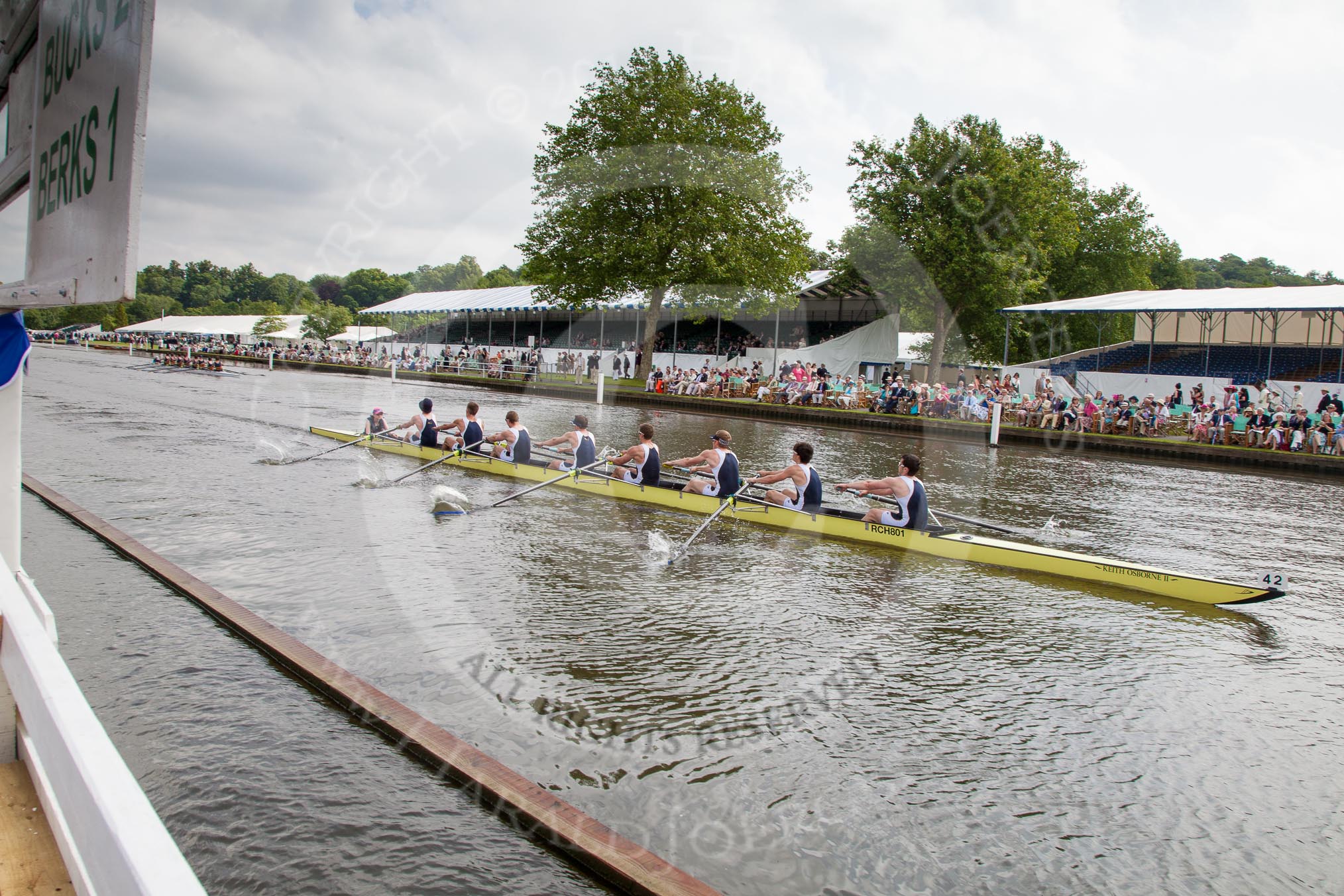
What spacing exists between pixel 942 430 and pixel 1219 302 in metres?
11.3

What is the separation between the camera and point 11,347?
3.46 metres

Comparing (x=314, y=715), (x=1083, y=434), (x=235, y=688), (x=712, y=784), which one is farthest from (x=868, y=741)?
(x=1083, y=434)

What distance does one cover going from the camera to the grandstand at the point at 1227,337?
2745cm

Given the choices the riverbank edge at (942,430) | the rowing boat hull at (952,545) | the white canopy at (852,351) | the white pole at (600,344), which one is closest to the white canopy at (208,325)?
the white pole at (600,344)

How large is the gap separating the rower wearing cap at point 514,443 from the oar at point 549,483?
1015mm

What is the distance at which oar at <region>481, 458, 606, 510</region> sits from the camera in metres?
12.3

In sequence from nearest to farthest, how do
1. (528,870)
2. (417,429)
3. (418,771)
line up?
1. (528,870)
2. (418,771)
3. (417,429)

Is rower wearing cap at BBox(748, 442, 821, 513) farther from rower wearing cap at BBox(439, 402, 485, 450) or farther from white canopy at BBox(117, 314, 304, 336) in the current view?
white canopy at BBox(117, 314, 304, 336)

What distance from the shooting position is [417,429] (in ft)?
55.7

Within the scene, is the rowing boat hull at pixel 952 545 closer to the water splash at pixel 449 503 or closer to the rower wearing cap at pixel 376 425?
the water splash at pixel 449 503

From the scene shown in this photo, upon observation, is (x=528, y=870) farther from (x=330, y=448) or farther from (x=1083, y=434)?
(x=1083, y=434)

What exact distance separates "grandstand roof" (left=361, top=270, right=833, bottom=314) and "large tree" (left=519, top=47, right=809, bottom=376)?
2.18 meters

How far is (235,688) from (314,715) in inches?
28.6

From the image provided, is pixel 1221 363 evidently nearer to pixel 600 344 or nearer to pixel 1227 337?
pixel 1227 337
